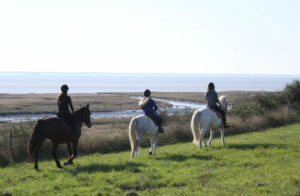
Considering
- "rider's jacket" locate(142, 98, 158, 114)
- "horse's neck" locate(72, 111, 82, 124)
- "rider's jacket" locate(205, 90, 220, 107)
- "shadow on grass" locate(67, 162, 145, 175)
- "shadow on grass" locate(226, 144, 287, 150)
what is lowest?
"shadow on grass" locate(67, 162, 145, 175)

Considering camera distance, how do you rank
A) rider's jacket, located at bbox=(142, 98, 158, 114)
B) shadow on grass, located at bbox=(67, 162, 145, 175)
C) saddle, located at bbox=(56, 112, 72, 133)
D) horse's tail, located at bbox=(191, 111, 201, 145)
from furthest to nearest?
horse's tail, located at bbox=(191, 111, 201, 145), rider's jacket, located at bbox=(142, 98, 158, 114), saddle, located at bbox=(56, 112, 72, 133), shadow on grass, located at bbox=(67, 162, 145, 175)

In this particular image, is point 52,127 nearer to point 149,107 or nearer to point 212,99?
point 149,107

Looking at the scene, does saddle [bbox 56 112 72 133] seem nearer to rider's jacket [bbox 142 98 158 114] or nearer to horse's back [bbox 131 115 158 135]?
horse's back [bbox 131 115 158 135]

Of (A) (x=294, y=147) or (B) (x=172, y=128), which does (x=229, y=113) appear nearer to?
(B) (x=172, y=128)

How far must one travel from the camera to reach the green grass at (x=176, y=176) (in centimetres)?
927

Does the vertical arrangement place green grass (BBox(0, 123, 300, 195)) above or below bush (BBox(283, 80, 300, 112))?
below

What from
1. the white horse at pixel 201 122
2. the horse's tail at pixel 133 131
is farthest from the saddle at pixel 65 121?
the white horse at pixel 201 122

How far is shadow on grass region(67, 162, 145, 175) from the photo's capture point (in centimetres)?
1170

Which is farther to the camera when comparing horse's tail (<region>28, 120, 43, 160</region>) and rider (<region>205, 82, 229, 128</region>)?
rider (<region>205, 82, 229, 128</region>)

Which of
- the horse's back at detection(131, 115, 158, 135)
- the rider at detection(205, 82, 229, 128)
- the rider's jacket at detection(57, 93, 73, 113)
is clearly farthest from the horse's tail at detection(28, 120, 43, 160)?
the rider at detection(205, 82, 229, 128)

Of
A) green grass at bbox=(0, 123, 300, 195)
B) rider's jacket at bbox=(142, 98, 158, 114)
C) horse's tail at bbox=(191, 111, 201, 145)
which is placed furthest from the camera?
horse's tail at bbox=(191, 111, 201, 145)

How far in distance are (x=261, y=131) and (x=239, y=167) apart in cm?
1256

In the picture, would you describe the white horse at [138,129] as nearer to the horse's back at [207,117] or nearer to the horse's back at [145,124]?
the horse's back at [145,124]

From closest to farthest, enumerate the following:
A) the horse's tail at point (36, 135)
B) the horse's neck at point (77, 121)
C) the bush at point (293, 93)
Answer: the horse's tail at point (36, 135) < the horse's neck at point (77, 121) < the bush at point (293, 93)
